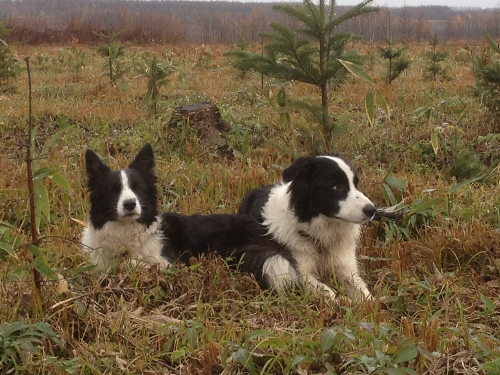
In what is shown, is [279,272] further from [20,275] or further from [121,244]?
[20,275]

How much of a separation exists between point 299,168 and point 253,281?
2.98 feet

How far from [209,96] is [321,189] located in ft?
24.7

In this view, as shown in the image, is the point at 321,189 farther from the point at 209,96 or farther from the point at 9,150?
the point at 209,96

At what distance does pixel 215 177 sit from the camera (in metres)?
5.82

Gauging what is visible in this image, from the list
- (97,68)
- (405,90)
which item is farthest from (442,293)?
(97,68)

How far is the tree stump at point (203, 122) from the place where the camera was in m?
7.12

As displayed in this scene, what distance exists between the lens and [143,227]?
4305mm

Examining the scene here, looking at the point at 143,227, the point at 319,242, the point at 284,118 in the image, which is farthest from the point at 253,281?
the point at 284,118

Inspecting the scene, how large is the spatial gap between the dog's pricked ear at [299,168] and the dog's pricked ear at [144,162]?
3.55 ft

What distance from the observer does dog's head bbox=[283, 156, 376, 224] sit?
400 cm

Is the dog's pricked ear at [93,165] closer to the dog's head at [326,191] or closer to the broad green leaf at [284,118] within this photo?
the dog's head at [326,191]

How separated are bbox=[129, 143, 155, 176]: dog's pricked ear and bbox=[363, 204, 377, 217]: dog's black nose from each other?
5.54ft

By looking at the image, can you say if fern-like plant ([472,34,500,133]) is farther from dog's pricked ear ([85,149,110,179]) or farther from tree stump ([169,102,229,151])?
dog's pricked ear ([85,149,110,179])

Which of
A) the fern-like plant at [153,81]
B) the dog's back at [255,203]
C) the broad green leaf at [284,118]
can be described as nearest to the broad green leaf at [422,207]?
the dog's back at [255,203]
